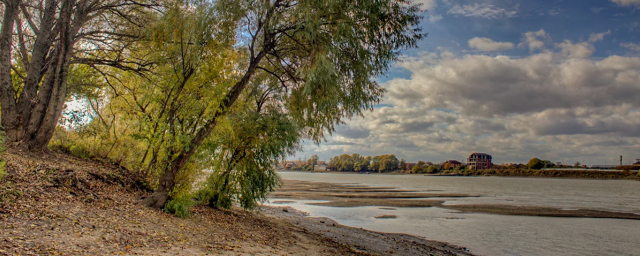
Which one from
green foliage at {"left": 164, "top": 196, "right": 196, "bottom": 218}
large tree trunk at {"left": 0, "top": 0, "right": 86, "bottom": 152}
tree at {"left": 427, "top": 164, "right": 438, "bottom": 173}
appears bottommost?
tree at {"left": 427, "top": 164, "right": 438, "bottom": 173}

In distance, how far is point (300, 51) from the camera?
12852 mm

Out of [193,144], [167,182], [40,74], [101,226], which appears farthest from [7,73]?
[101,226]

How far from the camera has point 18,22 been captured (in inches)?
535

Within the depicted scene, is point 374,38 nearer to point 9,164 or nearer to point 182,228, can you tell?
point 182,228

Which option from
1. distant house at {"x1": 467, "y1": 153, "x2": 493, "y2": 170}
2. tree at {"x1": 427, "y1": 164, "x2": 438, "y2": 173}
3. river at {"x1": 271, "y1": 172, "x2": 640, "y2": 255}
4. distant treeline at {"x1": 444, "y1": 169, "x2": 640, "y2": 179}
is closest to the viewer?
river at {"x1": 271, "y1": 172, "x2": 640, "y2": 255}

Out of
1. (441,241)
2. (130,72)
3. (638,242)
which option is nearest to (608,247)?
(638,242)

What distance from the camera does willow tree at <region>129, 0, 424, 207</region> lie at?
1038 cm

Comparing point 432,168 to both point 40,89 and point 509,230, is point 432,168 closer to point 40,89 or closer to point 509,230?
point 509,230

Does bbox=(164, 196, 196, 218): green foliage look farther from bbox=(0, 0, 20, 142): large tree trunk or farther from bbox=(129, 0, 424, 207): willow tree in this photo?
bbox=(0, 0, 20, 142): large tree trunk

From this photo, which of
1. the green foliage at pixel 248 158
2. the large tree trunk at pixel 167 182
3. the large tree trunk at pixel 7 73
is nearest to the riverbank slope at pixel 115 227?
the large tree trunk at pixel 167 182

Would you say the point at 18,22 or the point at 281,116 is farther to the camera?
the point at 281,116

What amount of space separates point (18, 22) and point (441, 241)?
64.7ft

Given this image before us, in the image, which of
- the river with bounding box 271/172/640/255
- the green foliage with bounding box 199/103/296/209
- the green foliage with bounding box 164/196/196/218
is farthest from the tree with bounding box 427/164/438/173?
the green foliage with bounding box 164/196/196/218

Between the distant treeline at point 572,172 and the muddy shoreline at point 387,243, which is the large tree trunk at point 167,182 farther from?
the distant treeline at point 572,172
